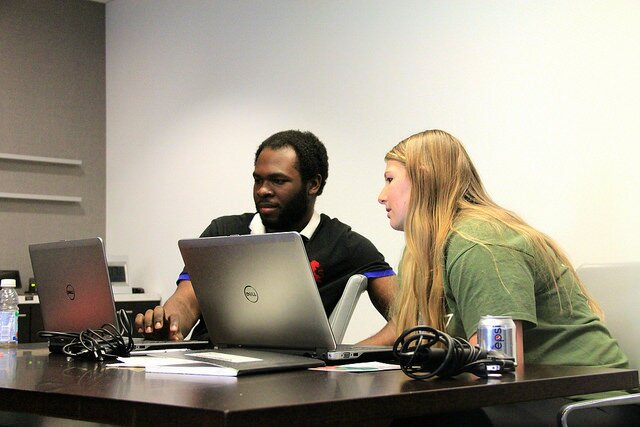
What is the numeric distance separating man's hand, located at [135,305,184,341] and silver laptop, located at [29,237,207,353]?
47 millimetres

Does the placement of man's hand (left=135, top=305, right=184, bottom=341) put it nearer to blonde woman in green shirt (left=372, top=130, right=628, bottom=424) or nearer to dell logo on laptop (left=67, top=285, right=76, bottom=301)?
dell logo on laptop (left=67, top=285, right=76, bottom=301)

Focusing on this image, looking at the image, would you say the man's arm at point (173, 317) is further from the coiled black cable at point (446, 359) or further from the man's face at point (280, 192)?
the coiled black cable at point (446, 359)

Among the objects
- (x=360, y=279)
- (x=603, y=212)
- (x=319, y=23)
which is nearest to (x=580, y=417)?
(x=360, y=279)

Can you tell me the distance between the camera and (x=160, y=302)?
16.6ft

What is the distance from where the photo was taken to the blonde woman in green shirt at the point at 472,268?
1.77 m

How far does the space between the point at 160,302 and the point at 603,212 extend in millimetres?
2831

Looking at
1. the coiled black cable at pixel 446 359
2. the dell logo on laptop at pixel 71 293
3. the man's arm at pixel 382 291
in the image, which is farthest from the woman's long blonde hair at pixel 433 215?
the dell logo on laptop at pixel 71 293

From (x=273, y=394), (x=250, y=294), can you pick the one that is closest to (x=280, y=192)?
(x=250, y=294)

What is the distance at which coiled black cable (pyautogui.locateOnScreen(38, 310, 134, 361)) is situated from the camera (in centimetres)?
184

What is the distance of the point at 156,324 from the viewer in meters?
2.28

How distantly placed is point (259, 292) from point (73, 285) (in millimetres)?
615

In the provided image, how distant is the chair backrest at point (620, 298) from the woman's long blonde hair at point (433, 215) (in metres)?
0.20

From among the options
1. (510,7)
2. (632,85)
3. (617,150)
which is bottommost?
(617,150)

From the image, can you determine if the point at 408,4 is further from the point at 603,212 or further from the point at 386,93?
the point at 603,212
